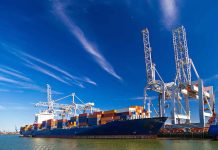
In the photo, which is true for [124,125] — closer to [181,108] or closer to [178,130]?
[178,130]

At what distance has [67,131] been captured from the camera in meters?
78.3

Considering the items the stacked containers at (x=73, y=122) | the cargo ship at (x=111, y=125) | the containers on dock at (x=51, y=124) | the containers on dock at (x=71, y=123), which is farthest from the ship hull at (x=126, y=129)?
the containers on dock at (x=51, y=124)

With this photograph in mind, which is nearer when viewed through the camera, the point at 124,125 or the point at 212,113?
the point at 124,125

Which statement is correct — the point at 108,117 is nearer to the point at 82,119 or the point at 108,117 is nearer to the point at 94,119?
the point at 94,119

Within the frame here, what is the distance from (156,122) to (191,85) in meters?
14.0

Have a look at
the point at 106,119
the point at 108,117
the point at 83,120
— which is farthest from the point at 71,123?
the point at 108,117

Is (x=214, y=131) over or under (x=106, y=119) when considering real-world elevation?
under

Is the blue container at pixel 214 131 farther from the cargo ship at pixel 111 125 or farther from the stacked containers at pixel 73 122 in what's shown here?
the stacked containers at pixel 73 122

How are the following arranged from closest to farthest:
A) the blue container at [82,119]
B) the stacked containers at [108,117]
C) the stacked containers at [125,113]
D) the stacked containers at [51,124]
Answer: the stacked containers at [125,113], the stacked containers at [108,117], the blue container at [82,119], the stacked containers at [51,124]

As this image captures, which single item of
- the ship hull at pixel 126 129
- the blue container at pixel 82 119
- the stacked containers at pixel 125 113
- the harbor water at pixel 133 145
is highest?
the stacked containers at pixel 125 113

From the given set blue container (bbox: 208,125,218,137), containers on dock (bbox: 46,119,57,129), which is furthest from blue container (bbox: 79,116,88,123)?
blue container (bbox: 208,125,218,137)

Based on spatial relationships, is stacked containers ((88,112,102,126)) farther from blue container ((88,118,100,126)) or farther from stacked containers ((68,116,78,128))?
stacked containers ((68,116,78,128))

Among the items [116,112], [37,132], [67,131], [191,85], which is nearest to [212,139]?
[191,85]

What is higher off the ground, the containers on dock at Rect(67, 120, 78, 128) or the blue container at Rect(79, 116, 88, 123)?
the blue container at Rect(79, 116, 88, 123)
